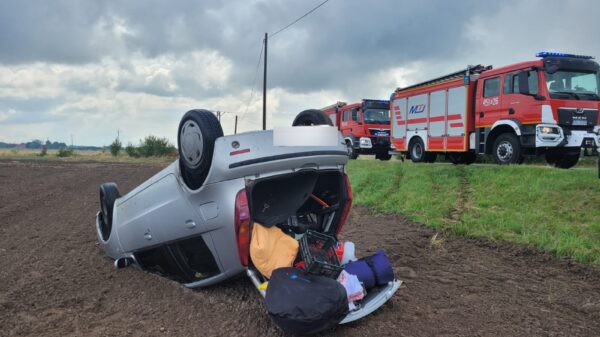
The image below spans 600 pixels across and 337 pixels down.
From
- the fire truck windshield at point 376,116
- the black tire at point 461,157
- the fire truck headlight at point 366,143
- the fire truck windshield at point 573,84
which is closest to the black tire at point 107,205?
the fire truck windshield at point 573,84

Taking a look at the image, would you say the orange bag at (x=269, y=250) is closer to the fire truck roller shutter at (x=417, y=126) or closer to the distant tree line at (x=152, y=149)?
the fire truck roller shutter at (x=417, y=126)

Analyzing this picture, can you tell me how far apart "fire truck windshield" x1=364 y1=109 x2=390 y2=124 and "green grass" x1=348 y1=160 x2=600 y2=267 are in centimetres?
984

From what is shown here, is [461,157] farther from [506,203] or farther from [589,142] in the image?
[506,203]

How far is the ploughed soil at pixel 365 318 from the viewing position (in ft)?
11.1

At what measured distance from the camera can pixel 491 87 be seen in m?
12.6

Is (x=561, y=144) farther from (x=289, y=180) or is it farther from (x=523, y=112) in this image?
(x=289, y=180)

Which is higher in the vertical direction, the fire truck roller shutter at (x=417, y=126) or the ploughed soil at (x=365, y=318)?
the fire truck roller shutter at (x=417, y=126)

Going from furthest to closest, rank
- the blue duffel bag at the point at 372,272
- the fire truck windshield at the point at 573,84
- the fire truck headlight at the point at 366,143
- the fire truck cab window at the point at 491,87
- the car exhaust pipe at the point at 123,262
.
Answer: the fire truck headlight at the point at 366,143 < the fire truck cab window at the point at 491,87 < the fire truck windshield at the point at 573,84 < the car exhaust pipe at the point at 123,262 < the blue duffel bag at the point at 372,272

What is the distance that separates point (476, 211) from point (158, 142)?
142 ft

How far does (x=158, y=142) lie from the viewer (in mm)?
47375

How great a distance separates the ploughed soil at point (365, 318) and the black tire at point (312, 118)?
150cm

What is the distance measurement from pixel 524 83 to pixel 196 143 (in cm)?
1004

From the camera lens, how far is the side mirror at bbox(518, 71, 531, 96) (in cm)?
1124

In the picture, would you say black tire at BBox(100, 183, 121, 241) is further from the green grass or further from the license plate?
the license plate
